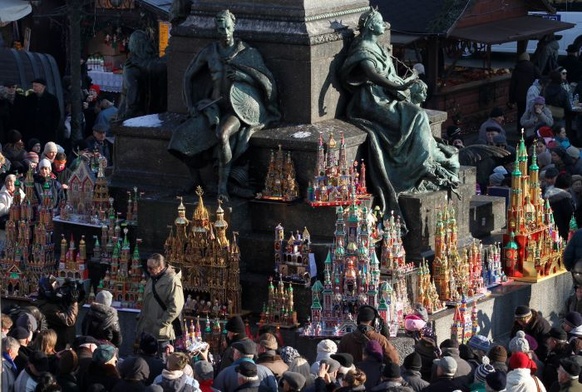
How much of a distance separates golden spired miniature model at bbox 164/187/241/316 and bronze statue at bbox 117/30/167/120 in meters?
2.15

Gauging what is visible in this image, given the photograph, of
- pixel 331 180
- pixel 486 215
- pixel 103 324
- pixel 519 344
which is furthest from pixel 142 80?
pixel 519 344

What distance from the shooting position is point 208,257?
84.5 ft

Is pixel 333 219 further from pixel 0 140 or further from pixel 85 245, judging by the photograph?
pixel 0 140

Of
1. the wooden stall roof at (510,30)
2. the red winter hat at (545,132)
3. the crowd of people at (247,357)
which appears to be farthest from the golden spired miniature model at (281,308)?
the wooden stall roof at (510,30)

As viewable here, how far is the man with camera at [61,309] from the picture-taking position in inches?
971

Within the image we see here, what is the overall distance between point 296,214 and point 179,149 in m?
1.37

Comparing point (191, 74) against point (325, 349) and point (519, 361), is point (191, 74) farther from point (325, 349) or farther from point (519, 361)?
point (519, 361)

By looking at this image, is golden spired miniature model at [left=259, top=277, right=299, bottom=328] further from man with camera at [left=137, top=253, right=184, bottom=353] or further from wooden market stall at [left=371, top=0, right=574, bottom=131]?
wooden market stall at [left=371, top=0, right=574, bottom=131]

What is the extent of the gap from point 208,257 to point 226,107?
1.58 meters

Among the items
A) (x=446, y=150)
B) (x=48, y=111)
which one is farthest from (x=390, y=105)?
(x=48, y=111)

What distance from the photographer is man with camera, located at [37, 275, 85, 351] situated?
24672mm

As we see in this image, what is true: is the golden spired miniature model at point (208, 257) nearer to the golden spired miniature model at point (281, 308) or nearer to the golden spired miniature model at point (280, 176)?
the golden spired miniature model at point (281, 308)

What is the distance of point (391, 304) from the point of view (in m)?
24.8

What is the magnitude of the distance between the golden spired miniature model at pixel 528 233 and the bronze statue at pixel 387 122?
3.95 feet
